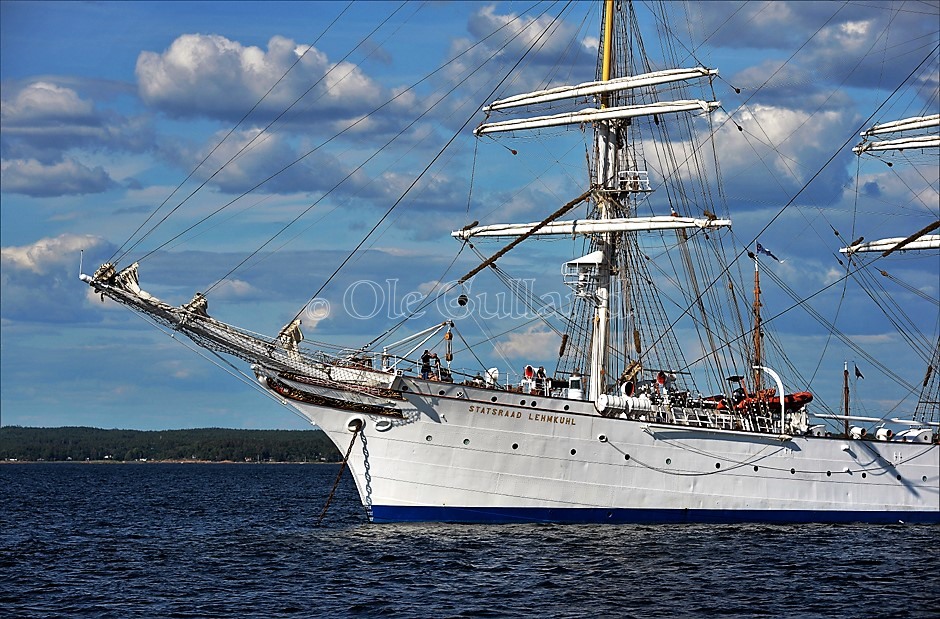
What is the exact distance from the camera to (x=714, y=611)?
30828mm

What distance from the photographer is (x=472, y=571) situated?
36.6m

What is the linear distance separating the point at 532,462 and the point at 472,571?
9600mm

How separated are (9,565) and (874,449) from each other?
115ft

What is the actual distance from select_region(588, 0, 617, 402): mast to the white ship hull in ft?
11.1

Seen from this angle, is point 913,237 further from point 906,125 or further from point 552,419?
point 552,419

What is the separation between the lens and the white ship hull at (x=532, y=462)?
45.2 meters

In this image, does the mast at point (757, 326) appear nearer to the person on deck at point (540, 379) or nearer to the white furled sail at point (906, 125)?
the white furled sail at point (906, 125)

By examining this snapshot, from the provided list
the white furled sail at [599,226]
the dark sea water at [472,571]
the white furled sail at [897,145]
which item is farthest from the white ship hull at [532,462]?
the white furled sail at [897,145]

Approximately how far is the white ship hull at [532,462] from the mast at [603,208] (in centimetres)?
339

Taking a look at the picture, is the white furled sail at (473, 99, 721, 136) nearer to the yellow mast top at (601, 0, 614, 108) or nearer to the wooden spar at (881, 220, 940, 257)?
the yellow mast top at (601, 0, 614, 108)

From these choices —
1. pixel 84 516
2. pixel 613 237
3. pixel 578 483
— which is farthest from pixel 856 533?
pixel 84 516

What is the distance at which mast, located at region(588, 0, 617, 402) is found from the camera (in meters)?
50.8

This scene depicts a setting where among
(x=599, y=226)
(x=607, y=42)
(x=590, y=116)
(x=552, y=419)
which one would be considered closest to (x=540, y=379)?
(x=552, y=419)

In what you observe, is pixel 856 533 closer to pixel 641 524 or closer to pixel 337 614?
pixel 641 524
